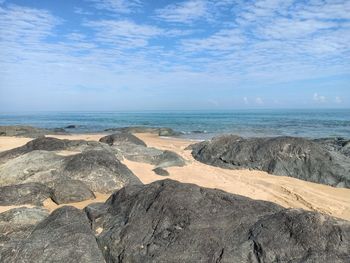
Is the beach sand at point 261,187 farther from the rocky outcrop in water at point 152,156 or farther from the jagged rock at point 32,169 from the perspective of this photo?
the jagged rock at point 32,169

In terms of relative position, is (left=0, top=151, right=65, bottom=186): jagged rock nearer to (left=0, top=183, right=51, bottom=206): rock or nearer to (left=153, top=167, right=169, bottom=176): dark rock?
(left=0, top=183, right=51, bottom=206): rock

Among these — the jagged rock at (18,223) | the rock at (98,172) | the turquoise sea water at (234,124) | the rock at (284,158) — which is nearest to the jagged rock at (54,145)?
the rock at (98,172)

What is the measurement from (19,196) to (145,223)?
426cm

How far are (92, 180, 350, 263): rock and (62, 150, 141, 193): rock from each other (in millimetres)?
3366

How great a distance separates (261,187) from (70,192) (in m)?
5.40

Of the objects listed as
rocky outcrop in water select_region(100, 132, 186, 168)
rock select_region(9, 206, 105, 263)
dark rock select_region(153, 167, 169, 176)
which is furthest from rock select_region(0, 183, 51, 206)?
rocky outcrop in water select_region(100, 132, 186, 168)

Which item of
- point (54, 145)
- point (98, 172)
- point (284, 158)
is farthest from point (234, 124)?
point (98, 172)

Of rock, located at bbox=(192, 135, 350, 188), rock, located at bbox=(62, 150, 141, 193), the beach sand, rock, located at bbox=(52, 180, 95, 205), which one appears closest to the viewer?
rock, located at bbox=(52, 180, 95, 205)

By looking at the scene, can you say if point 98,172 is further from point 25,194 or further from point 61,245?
point 61,245

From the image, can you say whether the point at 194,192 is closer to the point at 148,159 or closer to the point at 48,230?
the point at 48,230

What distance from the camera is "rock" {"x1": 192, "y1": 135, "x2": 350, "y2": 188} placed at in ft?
40.1

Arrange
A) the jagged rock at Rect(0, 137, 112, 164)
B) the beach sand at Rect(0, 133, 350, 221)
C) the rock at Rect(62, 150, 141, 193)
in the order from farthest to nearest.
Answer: the jagged rock at Rect(0, 137, 112, 164) < the rock at Rect(62, 150, 141, 193) < the beach sand at Rect(0, 133, 350, 221)

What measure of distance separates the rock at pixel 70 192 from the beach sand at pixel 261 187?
0.16m

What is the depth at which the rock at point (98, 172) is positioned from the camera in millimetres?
9617
